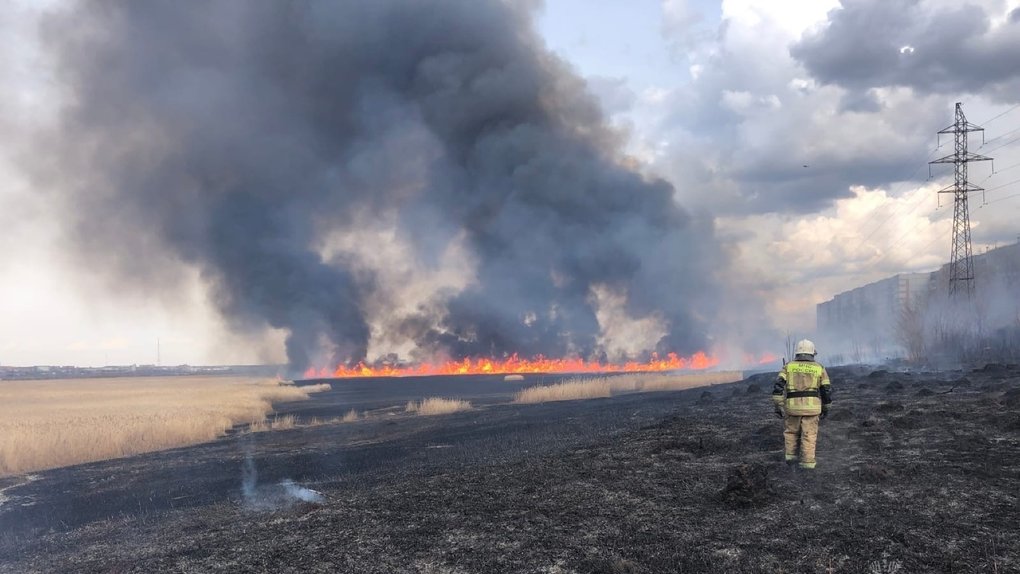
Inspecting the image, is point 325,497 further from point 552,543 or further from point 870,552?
point 870,552

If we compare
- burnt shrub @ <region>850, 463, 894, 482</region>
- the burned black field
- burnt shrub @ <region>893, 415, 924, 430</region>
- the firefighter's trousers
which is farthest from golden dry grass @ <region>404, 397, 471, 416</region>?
burnt shrub @ <region>850, 463, 894, 482</region>

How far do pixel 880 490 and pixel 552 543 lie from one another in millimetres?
5983

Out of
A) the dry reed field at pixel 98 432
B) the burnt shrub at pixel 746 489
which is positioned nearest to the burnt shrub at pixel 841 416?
the burnt shrub at pixel 746 489

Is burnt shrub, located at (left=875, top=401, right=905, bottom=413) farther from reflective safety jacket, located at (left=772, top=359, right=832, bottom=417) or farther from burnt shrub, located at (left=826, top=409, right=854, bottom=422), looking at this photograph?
reflective safety jacket, located at (left=772, top=359, right=832, bottom=417)

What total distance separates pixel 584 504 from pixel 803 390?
4672mm

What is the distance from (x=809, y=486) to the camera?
38.1 feet

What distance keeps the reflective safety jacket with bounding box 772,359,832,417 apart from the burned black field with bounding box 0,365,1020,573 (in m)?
1.40

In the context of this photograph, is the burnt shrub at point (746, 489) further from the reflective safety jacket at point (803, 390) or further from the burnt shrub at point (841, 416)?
the burnt shrub at point (841, 416)

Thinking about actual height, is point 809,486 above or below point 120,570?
above

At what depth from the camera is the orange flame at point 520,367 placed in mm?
93519

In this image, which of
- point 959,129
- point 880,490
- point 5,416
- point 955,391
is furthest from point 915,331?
point 5,416

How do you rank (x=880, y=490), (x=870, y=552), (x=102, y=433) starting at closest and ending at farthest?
(x=870, y=552) < (x=880, y=490) < (x=102, y=433)

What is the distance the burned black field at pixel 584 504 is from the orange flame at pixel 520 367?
233 feet

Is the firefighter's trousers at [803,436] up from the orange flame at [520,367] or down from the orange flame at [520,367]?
up
